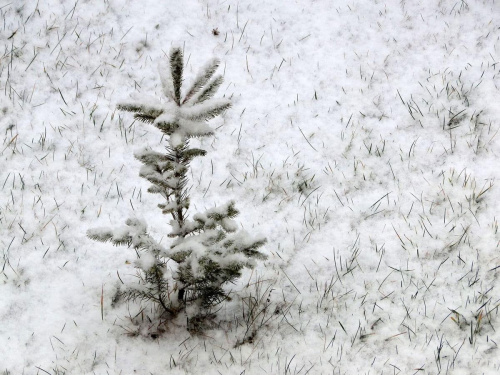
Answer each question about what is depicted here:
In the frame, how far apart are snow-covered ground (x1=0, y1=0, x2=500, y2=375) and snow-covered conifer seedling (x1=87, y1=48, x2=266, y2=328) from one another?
0.26 metres

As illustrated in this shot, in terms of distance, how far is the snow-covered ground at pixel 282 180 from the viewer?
3219 mm

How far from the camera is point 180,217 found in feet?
9.77

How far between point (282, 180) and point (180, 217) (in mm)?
1479

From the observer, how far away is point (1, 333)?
3.18m

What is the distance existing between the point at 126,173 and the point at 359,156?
202 cm

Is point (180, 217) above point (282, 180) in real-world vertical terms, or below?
above

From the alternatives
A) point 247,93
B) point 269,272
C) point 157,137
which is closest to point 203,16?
point 247,93

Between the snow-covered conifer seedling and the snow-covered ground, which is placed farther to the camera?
the snow-covered ground

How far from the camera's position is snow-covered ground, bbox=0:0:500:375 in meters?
3.22

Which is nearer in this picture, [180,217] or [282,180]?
[180,217]

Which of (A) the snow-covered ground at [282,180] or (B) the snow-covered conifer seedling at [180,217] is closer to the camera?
(B) the snow-covered conifer seedling at [180,217]

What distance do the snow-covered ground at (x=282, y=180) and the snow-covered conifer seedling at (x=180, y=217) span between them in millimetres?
263

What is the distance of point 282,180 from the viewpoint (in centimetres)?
427

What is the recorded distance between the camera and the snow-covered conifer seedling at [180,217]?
8.35 feet
